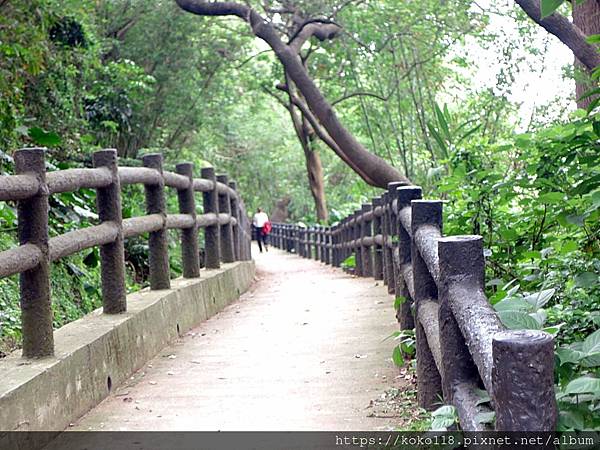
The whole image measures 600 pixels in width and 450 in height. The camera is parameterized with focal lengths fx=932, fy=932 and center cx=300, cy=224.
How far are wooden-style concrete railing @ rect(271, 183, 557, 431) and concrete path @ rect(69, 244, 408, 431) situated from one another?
0.48 metres

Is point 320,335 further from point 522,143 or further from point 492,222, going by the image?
point 522,143

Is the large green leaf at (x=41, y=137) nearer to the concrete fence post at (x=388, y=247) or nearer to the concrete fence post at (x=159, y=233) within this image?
the concrete fence post at (x=159, y=233)

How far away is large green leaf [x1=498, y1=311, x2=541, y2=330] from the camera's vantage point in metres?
2.52

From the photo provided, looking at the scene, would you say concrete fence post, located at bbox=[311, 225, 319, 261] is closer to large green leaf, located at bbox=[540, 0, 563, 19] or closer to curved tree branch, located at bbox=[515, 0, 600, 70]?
curved tree branch, located at bbox=[515, 0, 600, 70]

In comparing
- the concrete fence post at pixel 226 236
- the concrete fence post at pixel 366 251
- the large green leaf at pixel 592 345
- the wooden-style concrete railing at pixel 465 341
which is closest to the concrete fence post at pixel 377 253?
the concrete fence post at pixel 366 251

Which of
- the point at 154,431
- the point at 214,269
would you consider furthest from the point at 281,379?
the point at 214,269

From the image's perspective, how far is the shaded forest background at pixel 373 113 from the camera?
14.5 ft

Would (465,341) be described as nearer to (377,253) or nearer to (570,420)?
(570,420)

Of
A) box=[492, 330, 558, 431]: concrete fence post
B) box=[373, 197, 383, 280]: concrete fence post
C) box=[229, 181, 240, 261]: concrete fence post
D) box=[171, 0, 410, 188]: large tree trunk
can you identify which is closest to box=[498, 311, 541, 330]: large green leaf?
box=[492, 330, 558, 431]: concrete fence post

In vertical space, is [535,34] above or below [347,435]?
above

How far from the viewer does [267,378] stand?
17.1 ft

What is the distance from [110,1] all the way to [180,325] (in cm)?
1208

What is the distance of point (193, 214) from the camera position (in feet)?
27.4

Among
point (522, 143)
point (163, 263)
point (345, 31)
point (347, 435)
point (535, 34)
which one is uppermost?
point (345, 31)
